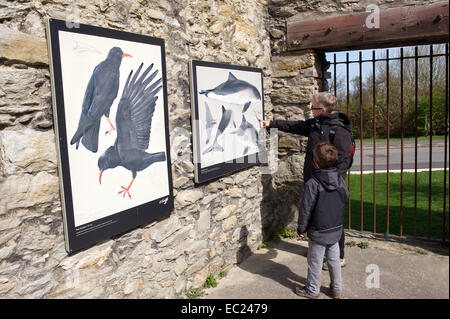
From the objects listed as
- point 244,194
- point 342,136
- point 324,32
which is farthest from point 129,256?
point 324,32

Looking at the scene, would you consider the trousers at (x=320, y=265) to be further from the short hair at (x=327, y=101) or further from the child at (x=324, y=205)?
the short hair at (x=327, y=101)

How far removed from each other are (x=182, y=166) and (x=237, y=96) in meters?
1.18

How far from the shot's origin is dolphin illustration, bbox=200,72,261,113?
3.70 m

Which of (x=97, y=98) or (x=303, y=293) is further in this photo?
(x=303, y=293)

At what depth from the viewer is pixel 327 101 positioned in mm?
3631

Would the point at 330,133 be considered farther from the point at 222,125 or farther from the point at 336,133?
the point at 222,125

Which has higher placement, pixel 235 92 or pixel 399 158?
pixel 235 92

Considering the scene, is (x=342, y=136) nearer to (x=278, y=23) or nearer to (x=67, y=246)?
(x=278, y=23)

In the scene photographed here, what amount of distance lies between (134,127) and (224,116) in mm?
1324

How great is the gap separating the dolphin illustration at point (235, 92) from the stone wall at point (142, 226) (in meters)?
0.23

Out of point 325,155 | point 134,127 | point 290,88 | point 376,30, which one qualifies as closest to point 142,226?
point 134,127

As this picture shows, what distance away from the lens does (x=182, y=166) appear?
10.8 feet

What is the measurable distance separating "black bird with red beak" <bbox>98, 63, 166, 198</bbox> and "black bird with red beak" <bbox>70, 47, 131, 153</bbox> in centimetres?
10
